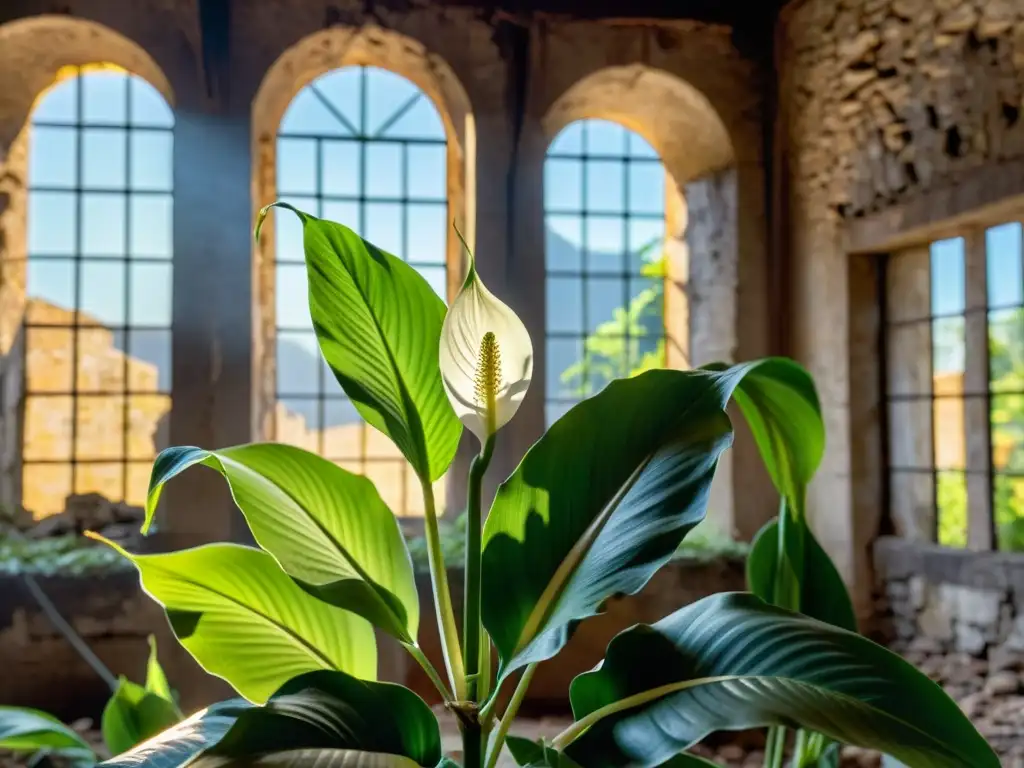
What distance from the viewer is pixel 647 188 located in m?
4.24

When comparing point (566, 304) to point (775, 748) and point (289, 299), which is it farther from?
point (775, 748)

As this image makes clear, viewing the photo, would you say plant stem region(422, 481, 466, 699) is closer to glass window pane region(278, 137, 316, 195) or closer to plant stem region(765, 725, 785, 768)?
plant stem region(765, 725, 785, 768)

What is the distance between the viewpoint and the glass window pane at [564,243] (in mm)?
4129

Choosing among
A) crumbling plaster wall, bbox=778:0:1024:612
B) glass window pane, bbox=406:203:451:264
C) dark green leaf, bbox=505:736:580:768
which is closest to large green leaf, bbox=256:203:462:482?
dark green leaf, bbox=505:736:580:768

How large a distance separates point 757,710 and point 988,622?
2947 mm

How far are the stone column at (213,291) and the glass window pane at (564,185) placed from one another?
1.33 metres

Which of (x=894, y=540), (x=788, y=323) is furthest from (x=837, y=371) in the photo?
(x=894, y=540)

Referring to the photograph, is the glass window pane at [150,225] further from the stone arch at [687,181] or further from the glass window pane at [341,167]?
the stone arch at [687,181]

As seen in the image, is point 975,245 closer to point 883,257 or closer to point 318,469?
point 883,257

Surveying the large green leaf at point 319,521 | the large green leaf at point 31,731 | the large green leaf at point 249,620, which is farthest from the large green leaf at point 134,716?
the large green leaf at point 319,521

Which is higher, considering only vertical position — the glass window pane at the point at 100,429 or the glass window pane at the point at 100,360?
the glass window pane at the point at 100,360

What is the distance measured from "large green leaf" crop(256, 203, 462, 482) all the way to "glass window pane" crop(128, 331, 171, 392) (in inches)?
131

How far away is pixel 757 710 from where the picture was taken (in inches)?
20.5

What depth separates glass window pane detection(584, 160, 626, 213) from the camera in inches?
165
